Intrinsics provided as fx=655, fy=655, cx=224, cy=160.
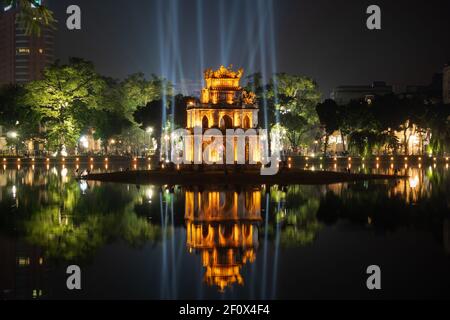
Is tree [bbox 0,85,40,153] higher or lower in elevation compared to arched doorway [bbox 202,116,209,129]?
higher

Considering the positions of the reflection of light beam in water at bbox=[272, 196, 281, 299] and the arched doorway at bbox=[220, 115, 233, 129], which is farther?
the arched doorway at bbox=[220, 115, 233, 129]

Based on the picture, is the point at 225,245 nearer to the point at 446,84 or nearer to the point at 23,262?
the point at 23,262

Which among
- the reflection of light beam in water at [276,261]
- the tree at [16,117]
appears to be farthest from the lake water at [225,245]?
the tree at [16,117]

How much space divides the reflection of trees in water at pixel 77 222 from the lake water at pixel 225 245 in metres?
0.05

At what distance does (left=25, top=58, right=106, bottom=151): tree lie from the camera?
331 feet

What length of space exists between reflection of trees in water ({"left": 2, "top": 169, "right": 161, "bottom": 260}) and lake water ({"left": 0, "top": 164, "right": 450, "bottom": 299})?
2.1 inches

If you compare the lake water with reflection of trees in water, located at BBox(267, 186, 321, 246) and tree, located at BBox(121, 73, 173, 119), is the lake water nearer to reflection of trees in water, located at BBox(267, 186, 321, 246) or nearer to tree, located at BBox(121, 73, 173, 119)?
reflection of trees in water, located at BBox(267, 186, 321, 246)

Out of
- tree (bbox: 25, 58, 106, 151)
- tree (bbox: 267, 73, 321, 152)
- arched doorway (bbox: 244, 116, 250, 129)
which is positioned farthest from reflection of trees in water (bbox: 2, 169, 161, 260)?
tree (bbox: 267, 73, 321, 152)

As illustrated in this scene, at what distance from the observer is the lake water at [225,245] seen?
1755 cm

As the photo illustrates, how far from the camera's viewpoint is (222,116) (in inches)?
2758

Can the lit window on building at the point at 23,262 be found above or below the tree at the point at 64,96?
below

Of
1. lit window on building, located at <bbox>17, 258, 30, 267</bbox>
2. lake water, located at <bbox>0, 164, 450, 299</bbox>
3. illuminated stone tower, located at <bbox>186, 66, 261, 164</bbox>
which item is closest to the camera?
lake water, located at <bbox>0, 164, 450, 299</bbox>

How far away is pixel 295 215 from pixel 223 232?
659cm

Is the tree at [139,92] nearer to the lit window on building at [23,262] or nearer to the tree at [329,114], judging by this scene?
the tree at [329,114]
